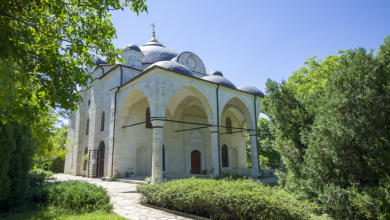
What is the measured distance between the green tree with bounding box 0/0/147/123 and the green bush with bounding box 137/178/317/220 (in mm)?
2765

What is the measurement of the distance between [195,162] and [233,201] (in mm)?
11481

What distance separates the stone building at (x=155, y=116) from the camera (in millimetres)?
10258

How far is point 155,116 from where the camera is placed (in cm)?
946

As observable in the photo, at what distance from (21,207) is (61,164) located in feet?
59.3

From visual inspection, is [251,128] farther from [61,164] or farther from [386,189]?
[61,164]

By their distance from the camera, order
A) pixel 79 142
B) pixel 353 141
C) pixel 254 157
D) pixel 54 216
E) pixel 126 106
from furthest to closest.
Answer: pixel 79 142 < pixel 254 157 < pixel 126 106 < pixel 54 216 < pixel 353 141

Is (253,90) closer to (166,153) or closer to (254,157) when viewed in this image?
(254,157)

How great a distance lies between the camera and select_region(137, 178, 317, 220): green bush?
3.63m

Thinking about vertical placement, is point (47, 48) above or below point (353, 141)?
above

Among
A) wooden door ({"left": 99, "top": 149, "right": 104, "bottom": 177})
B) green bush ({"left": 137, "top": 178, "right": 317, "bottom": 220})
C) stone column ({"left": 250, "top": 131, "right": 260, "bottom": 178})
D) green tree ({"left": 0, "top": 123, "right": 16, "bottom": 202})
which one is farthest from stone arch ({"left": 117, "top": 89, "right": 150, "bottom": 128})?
green bush ({"left": 137, "top": 178, "right": 317, "bottom": 220})

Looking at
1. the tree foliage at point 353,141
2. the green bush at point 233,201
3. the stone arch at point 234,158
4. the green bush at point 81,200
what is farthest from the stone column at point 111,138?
the tree foliage at point 353,141

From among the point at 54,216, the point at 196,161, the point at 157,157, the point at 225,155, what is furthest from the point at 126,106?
the point at 225,155

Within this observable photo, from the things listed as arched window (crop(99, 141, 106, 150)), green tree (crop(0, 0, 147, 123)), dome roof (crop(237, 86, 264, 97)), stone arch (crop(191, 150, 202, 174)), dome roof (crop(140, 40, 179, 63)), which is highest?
dome roof (crop(140, 40, 179, 63))

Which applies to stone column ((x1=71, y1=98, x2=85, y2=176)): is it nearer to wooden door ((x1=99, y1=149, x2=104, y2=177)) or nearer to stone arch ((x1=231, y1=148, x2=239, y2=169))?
wooden door ((x1=99, y1=149, x2=104, y2=177))
